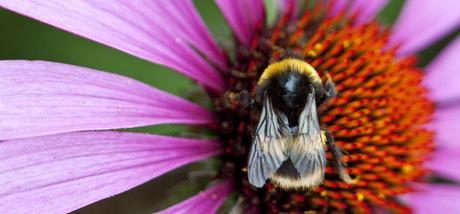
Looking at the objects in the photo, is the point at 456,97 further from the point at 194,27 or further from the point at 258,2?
the point at 194,27

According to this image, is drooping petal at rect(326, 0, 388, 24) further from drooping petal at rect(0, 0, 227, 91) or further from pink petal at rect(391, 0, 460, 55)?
drooping petal at rect(0, 0, 227, 91)

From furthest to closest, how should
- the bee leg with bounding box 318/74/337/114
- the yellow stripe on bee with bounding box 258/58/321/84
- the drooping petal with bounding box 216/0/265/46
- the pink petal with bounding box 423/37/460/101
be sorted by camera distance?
the pink petal with bounding box 423/37/460/101 < the drooping petal with bounding box 216/0/265/46 < the bee leg with bounding box 318/74/337/114 < the yellow stripe on bee with bounding box 258/58/321/84

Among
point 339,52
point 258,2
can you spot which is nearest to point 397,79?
point 339,52

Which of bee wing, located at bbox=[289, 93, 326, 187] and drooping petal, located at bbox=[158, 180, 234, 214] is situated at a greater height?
bee wing, located at bbox=[289, 93, 326, 187]

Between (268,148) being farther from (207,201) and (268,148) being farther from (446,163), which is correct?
(446,163)

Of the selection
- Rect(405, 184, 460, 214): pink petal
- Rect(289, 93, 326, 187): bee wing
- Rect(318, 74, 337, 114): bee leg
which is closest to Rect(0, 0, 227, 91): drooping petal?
Rect(318, 74, 337, 114): bee leg

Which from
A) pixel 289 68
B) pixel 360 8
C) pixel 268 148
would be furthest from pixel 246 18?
pixel 268 148

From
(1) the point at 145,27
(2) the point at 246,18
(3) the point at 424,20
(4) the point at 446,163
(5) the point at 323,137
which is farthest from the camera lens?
(3) the point at 424,20
